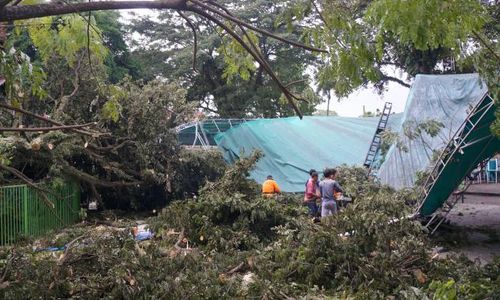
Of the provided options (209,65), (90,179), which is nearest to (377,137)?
(90,179)

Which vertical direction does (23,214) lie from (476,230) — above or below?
above

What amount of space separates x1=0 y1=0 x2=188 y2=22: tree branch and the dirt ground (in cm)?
588

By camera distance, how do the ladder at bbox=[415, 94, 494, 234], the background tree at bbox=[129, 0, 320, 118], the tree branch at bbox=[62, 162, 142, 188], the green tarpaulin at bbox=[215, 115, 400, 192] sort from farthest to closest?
the background tree at bbox=[129, 0, 320, 118] → the green tarpaulin at bbox=[215, 115, 400, 192] → the tree branch at bbox=[62, 162, 142, 188] → the ladder at bbox=[415, 94, 494, 234]

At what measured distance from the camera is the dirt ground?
10.7 metres

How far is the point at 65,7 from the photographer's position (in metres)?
3.68

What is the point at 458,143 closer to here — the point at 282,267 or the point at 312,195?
the point at 312,195

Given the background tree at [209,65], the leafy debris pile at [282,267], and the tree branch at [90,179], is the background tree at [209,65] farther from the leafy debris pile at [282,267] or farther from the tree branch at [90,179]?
the leafy debris pile at [282,267]

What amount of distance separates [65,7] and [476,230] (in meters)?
11.8

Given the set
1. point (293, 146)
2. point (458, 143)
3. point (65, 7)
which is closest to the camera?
point (65, 7)

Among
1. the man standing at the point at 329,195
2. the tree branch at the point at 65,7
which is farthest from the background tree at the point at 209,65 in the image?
the tree branch at the point at 65,7

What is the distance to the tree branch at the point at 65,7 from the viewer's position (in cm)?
356

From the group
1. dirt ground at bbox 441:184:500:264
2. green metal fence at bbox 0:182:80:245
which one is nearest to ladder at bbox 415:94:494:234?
dirt ground at bbox 441:184:500:264

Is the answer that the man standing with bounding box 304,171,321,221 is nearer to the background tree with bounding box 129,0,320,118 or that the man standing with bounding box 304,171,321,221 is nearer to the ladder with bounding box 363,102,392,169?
the ladder with bounding box 363,102,392,169

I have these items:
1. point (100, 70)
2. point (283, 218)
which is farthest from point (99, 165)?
point (283, 218)
